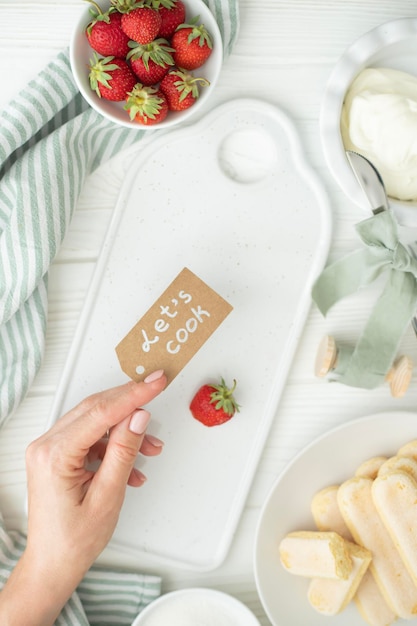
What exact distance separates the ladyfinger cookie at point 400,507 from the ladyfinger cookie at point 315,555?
0.26 feet

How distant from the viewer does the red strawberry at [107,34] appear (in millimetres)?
895

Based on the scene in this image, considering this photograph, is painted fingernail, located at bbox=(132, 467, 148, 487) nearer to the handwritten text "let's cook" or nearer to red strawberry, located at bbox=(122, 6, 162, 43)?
the handwritten text "let's cook"

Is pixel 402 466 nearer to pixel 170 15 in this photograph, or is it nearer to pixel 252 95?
pixel 252 95

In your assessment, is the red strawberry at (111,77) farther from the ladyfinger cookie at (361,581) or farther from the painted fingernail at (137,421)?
the ladyfinger cookie at (361,581)

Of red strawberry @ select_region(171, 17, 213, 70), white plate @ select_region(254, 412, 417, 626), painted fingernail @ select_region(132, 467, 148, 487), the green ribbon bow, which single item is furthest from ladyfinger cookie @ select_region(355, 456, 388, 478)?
red strawberry @ select_region(171, 17, 213, 70)

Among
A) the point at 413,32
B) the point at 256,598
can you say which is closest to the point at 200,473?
the point at 256,598

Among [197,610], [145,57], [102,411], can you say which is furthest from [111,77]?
[197,610]

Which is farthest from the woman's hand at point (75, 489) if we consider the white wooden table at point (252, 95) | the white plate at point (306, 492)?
the white plate at point (306, 492)

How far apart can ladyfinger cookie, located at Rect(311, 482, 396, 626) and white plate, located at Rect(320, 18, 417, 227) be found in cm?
43

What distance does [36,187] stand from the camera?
3.14ft

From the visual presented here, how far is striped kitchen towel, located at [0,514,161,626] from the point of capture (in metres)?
1.00

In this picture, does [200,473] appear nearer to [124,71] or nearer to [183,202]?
[183,202]

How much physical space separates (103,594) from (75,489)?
22cm

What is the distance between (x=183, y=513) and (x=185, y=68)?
0.67 metres
